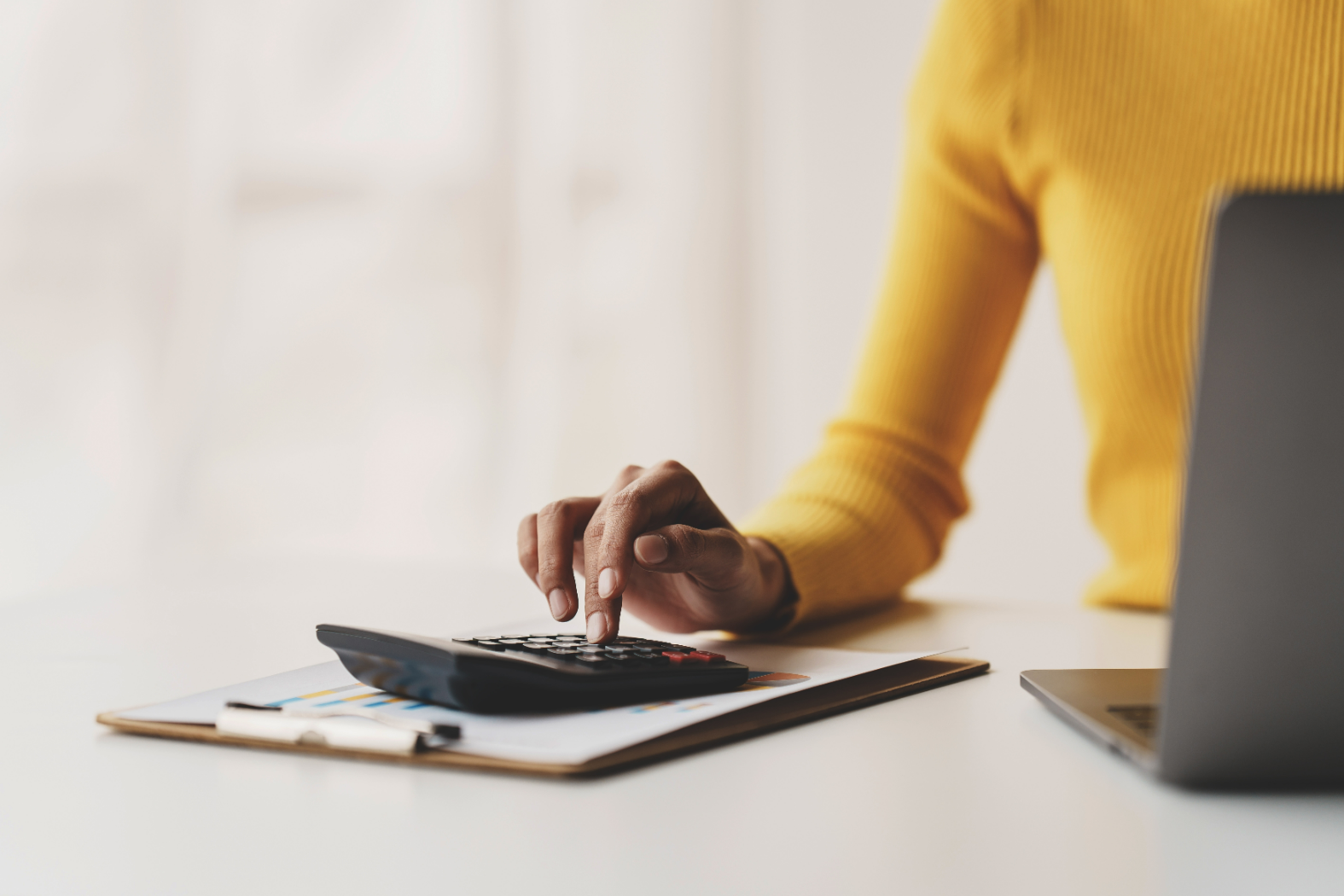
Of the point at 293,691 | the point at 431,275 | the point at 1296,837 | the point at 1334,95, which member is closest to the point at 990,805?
the point at 1296,837

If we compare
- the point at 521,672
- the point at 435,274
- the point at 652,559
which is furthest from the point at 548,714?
the point at 435,274

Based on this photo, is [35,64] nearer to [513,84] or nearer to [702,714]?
[513,84]

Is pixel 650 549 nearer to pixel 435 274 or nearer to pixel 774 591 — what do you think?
pixel 774 591

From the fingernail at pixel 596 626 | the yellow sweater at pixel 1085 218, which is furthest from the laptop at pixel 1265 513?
the yellow sweater at pixel 1085 218

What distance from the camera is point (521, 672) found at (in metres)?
0.44

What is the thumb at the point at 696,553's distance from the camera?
1.91ft

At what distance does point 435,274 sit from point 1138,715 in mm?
1831

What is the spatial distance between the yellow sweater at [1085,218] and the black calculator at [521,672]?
0.41 m

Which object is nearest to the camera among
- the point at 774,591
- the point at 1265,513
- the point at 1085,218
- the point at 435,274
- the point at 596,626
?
the point at 1265,513

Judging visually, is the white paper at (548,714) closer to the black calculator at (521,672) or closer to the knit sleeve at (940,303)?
the black calculator at (521,672)

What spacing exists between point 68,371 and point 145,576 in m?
0.86

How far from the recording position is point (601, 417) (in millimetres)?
2301

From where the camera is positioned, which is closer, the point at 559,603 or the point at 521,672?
the point at 521,672

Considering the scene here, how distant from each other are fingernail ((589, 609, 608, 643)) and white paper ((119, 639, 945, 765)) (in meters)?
0.08
